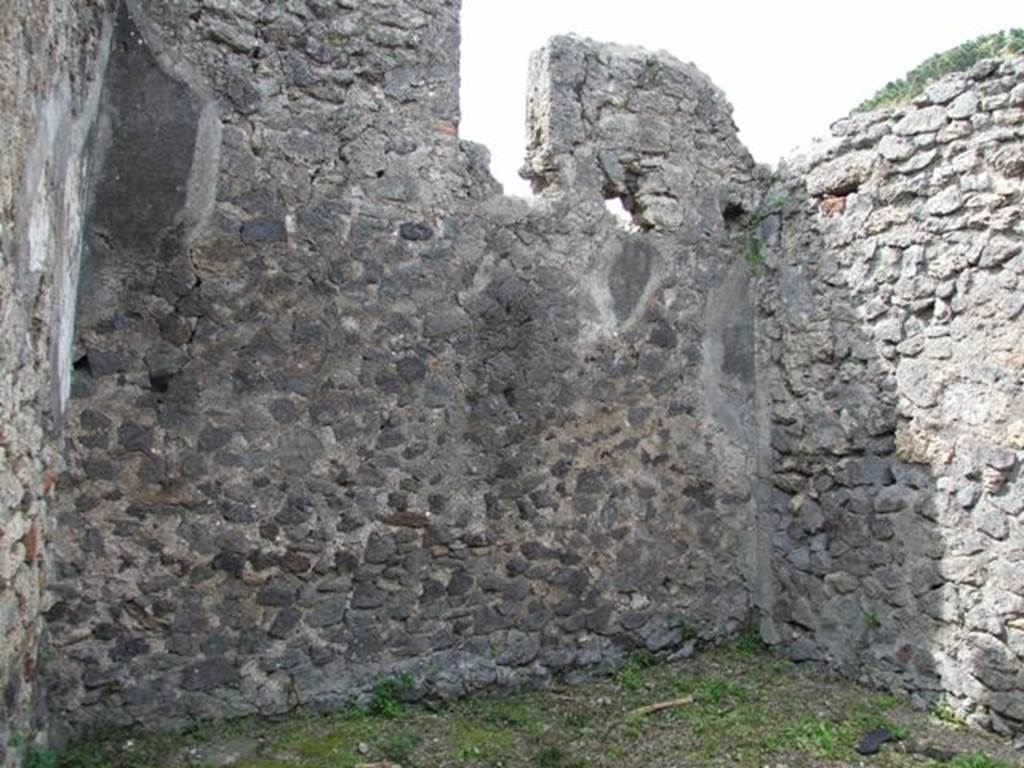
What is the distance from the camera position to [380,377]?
14.8 ft

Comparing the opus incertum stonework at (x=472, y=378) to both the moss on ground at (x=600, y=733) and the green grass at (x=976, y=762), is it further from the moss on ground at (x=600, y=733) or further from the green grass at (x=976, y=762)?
the green grass at (x=976, y=762)

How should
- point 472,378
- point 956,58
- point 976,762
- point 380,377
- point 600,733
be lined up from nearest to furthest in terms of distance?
point 976,762
point 600,733
point 380,377
point 472,378
point 956,58

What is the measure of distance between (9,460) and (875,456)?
392cm

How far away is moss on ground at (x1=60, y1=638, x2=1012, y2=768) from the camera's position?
389 centimetres

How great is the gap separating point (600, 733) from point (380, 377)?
1890mm

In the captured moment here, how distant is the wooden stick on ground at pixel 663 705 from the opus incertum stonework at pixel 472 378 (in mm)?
488

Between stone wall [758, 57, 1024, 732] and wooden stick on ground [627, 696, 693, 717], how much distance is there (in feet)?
3.04

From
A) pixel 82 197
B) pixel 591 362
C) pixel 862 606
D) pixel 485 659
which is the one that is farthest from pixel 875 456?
pixel 82 197

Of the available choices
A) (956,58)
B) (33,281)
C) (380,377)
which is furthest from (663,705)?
(956,58)

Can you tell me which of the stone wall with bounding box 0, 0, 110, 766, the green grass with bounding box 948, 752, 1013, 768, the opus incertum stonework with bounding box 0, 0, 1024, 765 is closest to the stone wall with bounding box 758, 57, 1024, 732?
the opus incertum stonework with bounding box 0, 0, 1024, 765

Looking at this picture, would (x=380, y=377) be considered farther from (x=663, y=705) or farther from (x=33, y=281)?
(x=663, y=705)

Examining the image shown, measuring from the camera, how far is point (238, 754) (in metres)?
3.87

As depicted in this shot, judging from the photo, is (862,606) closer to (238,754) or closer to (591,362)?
(591,362)

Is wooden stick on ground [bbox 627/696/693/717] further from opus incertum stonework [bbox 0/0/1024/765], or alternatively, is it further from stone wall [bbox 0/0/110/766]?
stone wall [bbox 0/0/110/766]
